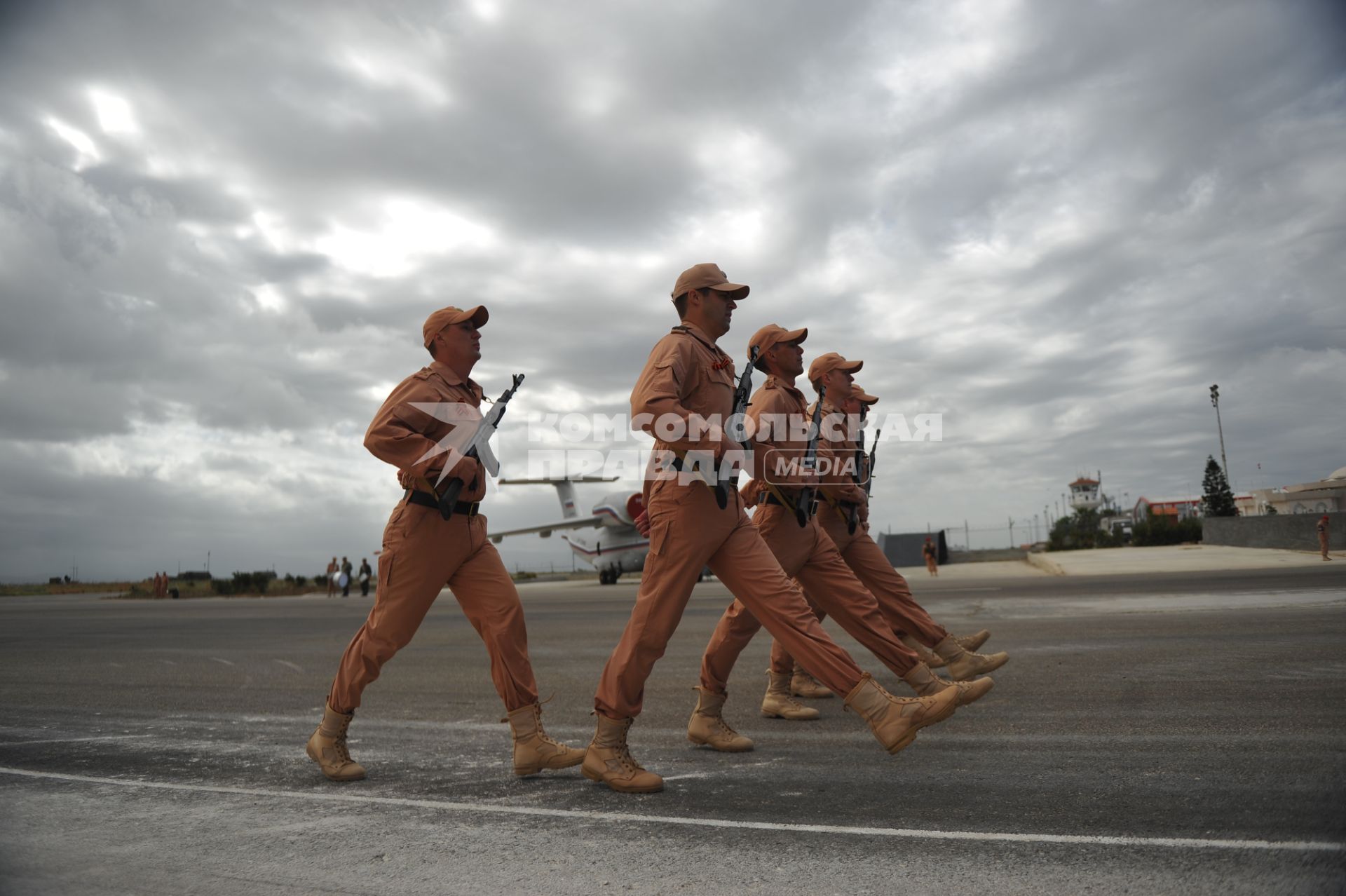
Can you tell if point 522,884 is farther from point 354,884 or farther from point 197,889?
point 197,889

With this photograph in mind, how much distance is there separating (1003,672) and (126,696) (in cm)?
731

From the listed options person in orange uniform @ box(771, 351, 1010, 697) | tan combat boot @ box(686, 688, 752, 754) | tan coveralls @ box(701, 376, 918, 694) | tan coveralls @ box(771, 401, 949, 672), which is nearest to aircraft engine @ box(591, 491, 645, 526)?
person in orange uniform @ box(771, 351, 1010, 697)

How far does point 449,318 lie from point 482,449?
74 cm

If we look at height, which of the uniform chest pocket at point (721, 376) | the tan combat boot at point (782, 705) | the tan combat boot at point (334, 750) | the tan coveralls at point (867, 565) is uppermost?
the uniform chest pocket at point (721, 376)

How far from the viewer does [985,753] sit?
407 cm

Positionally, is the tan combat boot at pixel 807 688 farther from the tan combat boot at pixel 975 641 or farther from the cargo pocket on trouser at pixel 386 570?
the cargo pocket on trouser at pixel 386 570

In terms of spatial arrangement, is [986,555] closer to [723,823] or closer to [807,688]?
[807,688]

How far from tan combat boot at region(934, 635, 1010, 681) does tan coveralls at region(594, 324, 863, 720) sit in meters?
2.08

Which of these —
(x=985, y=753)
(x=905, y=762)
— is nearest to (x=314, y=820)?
(x=905, y=762)

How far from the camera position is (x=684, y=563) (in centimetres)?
395

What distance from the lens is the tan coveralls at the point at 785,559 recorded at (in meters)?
4.80

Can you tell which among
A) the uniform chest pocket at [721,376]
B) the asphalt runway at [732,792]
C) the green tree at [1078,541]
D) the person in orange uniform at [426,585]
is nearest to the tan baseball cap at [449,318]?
the person in orange uniform at [426,585]

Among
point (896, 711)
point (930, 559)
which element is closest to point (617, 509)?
point (930, 559)

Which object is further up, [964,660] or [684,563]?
[684,563]
